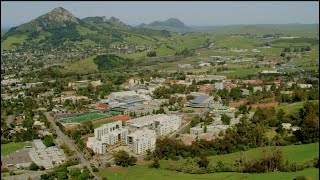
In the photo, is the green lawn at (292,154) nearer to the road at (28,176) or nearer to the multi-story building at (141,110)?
the road at (28,176)

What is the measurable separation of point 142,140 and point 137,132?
99cm

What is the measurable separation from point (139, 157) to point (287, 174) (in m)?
4.35

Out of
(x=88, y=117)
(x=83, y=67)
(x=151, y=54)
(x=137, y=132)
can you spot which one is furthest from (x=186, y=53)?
(x=137, y=132)

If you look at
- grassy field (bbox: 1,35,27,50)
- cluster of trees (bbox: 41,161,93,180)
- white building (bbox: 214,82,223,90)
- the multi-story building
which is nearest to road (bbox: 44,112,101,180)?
cluster of trees (bbox: 41,161,93,180)

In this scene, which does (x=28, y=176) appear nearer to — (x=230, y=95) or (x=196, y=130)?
(x=196, y=130)

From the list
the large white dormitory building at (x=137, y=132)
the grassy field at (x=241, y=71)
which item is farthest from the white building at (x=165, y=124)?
the grassy field at (x=241, y=71)

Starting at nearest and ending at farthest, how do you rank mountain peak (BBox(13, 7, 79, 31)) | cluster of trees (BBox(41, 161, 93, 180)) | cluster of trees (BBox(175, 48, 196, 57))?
cluster of trees (BBox(41, 161, 93, 180)) → cluster of trees (BBox(175, 48, 196, 57)) → mountain peak (BBox(13, 7, 79, 31))

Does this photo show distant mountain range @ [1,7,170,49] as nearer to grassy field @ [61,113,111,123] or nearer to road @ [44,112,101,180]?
grassy field @ [61,113,111,123]

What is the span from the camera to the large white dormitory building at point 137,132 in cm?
1328

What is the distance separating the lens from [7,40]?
44.3 metres

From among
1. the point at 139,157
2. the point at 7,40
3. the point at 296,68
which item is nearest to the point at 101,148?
the point at 139,157

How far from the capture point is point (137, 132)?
1417 centimetres

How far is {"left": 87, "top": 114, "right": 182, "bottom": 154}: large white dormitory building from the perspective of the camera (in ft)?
43.6

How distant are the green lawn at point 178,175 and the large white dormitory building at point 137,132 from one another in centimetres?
170
